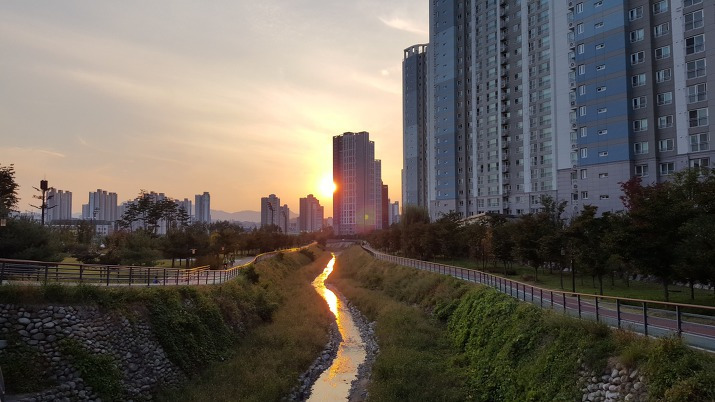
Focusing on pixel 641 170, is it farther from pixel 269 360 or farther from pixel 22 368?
pixel 22 368

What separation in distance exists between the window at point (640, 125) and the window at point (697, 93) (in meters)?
6.14

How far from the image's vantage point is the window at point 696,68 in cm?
6006

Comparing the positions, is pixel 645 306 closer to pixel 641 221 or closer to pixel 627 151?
pixel 641 221

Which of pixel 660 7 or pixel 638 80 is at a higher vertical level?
pixel 660 7

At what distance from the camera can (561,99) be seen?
8625 cm

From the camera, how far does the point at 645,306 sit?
15.3 meters

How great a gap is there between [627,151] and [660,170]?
5.20m

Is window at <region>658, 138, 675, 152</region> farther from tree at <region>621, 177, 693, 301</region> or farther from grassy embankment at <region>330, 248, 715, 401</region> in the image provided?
grassy embankment at <region>330, 248, 715, 401</region>

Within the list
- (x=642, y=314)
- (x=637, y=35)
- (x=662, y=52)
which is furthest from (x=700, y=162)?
(x=642, y=314)

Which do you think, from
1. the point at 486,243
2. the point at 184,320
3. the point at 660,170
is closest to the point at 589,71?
the point at 660,170

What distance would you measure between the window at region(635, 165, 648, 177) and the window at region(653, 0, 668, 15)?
23.2 meters

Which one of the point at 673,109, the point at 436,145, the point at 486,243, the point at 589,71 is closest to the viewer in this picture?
the point at 486,243

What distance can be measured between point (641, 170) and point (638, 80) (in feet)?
45.5

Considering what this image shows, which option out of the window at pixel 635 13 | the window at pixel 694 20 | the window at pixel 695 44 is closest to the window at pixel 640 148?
the window at pixel 695 44
